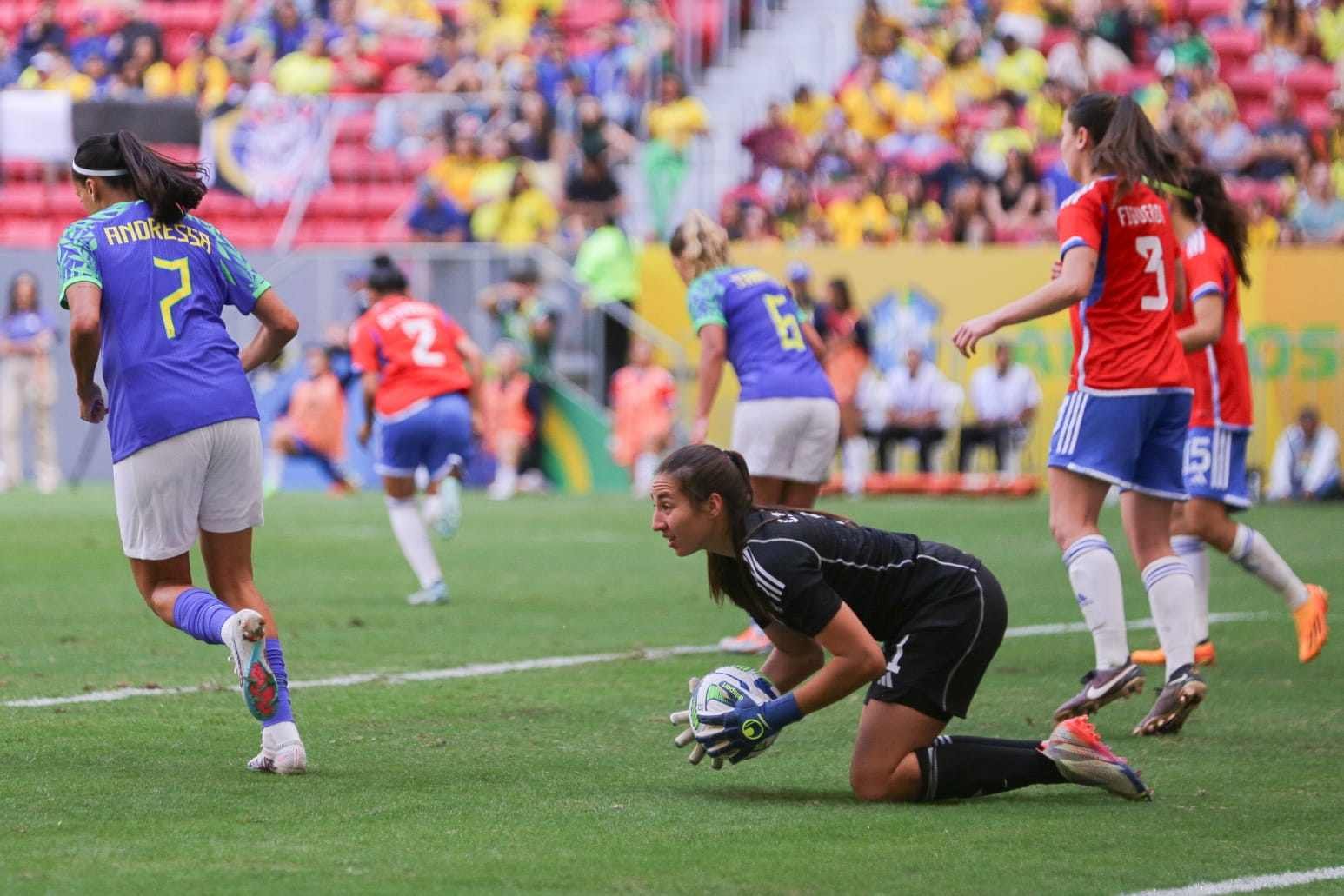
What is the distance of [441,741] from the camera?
7391 millimetres

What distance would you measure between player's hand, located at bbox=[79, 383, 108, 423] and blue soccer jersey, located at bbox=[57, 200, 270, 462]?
5 cm

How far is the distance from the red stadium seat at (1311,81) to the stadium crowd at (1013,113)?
0.06ft

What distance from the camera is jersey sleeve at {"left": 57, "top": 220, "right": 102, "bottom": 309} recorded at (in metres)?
6.54

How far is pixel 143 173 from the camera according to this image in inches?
264

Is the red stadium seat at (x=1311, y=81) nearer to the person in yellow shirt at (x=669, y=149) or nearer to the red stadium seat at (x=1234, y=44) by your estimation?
the red stadium seat at (x=1234, y=44)

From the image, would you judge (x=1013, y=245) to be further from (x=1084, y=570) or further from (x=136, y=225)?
(x=136, y=225)

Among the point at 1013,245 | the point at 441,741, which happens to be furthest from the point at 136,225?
the point at 1013,245

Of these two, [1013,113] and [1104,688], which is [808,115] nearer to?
[1013,113]

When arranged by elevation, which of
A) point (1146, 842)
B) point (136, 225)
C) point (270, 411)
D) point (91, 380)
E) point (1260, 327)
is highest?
point (136, 225)

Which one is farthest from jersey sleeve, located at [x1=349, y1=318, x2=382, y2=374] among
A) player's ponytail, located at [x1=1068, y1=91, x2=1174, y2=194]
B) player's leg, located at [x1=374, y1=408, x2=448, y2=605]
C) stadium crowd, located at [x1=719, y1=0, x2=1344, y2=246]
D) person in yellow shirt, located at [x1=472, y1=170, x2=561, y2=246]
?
person in yellow shirt, located at [x1=472, y1=170, x2=561, y2=246]

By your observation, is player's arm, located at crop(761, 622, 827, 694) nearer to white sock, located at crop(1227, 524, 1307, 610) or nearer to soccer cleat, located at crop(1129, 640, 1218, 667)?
white sock, located at crop(1227, 524, 1307, 610)

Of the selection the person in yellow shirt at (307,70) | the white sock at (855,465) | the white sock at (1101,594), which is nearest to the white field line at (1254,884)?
the white sock at (1101,594)

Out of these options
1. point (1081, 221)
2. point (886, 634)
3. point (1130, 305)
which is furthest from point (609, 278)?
point (886, 634)

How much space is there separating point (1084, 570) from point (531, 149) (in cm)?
1984
